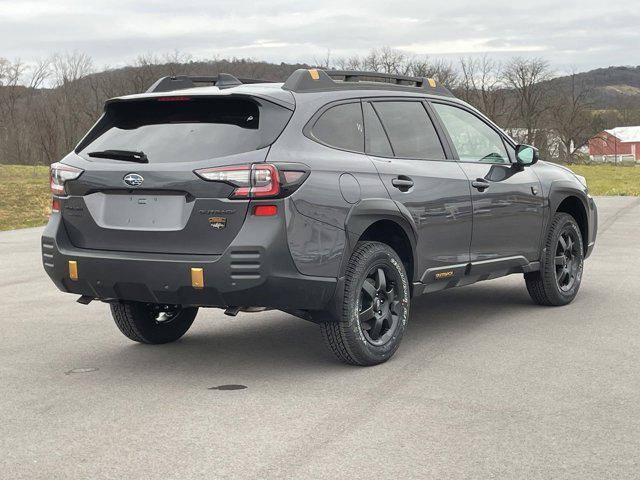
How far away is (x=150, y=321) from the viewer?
681cm

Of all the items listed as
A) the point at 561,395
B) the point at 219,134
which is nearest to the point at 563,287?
the point at 561,395

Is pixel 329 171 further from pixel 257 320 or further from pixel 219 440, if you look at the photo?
pixel 257 320

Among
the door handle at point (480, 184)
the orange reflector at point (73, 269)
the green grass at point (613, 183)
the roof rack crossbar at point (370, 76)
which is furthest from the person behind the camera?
the green grass at point (613, 183)

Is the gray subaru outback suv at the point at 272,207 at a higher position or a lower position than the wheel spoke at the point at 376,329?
higher

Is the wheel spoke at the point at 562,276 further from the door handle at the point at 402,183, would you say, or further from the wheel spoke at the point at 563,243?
the door handle at the point at 402,183

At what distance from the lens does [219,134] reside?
18.3ft

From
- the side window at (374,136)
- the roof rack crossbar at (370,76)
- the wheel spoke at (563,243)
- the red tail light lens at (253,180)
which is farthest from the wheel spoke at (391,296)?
the wheel spoke at (563,243)

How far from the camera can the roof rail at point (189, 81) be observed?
6234 millimetres

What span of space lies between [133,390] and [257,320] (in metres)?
2.44

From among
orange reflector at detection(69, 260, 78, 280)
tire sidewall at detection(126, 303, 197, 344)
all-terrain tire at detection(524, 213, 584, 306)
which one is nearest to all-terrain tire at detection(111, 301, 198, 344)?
tire sidewall at detection(126, 303, 197, 344)

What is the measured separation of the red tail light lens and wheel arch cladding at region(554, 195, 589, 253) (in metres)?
3.95

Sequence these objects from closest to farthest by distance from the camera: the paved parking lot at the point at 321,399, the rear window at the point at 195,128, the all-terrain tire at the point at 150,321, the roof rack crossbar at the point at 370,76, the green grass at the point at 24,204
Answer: the paved parking lot at the point at 321,399, the rear window at the point at 195,128, the roof rack crossbar at the point at 370,76, the all-terrain tire at the point at 150,321, the green grass at the point at 24,204

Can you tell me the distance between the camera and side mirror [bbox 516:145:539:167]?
7547mm

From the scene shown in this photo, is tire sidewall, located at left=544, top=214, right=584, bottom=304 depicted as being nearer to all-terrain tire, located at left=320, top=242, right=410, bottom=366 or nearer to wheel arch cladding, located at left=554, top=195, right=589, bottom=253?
wheel arch cladding, located at left=554, top=195, right=589, bottom=253
